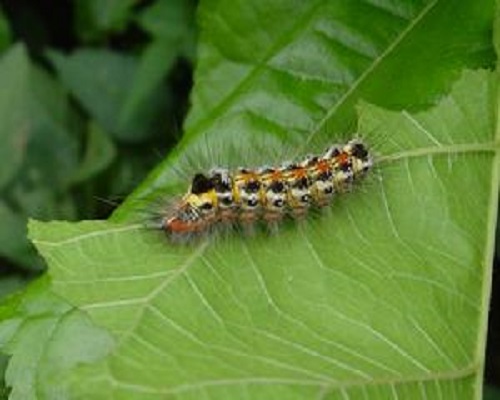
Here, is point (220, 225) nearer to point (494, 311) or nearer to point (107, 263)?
point (107, 263)

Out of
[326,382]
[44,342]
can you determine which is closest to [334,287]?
[326,382]

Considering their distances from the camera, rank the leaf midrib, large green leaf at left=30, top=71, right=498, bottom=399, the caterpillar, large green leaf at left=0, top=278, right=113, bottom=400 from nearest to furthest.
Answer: the leaf midrib < large green leaf at left=30, top=71, right=498, bottom=399 < large green leaf at left=0, top=278, right=113, bottom=400 < the caterpillar

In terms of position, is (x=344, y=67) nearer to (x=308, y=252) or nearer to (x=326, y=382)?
(x=308, y=252)

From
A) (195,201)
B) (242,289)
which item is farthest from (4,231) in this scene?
(242,289)

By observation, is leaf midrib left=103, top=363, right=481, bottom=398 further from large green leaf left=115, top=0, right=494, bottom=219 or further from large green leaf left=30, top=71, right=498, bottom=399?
large green leaf left=115, top=0, right=494, bottom=219

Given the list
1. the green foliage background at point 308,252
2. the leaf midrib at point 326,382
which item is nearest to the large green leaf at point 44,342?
the green foliage background at point 308,252

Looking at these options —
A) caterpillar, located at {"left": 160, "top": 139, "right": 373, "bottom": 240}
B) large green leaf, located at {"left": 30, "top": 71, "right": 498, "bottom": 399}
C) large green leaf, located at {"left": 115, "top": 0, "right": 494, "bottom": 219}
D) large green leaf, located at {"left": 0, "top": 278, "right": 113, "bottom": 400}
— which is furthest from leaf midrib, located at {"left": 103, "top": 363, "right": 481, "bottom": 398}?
large green leaf, located at {"left": 115, "top": 0, "right": 494, "bottom": 219}

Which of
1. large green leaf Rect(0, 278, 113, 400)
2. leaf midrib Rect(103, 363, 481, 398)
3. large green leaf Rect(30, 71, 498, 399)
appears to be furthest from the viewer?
large green leaf Rect(0, 278, 113, 400)
